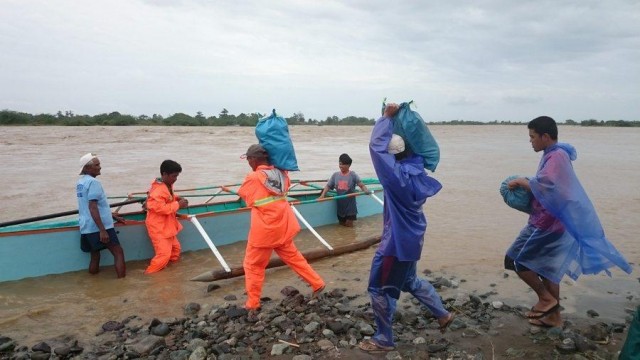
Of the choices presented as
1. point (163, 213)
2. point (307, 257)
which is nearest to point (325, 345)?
point (307, 257)

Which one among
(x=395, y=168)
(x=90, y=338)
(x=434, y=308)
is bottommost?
(x=90, y=338)

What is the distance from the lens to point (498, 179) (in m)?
17.2

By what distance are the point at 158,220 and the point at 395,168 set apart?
165 inches

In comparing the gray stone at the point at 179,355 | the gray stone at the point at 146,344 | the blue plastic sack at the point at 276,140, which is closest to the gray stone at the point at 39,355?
the gray stone at the point at 146,344

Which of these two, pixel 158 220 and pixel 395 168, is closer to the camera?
pixel 395 168

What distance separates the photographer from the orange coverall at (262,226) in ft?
14.9

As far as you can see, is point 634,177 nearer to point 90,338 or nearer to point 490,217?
point 490,217

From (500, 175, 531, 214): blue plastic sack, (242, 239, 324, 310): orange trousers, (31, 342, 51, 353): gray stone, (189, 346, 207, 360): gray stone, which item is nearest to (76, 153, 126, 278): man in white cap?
(31, 342, 51, 353): gray stone

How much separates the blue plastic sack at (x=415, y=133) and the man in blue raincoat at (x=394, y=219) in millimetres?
55

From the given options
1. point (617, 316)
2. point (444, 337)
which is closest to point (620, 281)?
point (617, 316)

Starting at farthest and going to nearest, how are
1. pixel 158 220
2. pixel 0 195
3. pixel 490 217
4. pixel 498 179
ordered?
pixel 498 179, pixel 0 195, pixel 490 217, pixel 158 220

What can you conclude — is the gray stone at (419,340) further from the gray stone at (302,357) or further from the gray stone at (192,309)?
the gray stone at (192,309)

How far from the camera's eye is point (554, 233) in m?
4.13

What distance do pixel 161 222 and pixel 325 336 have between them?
11.3 feet
